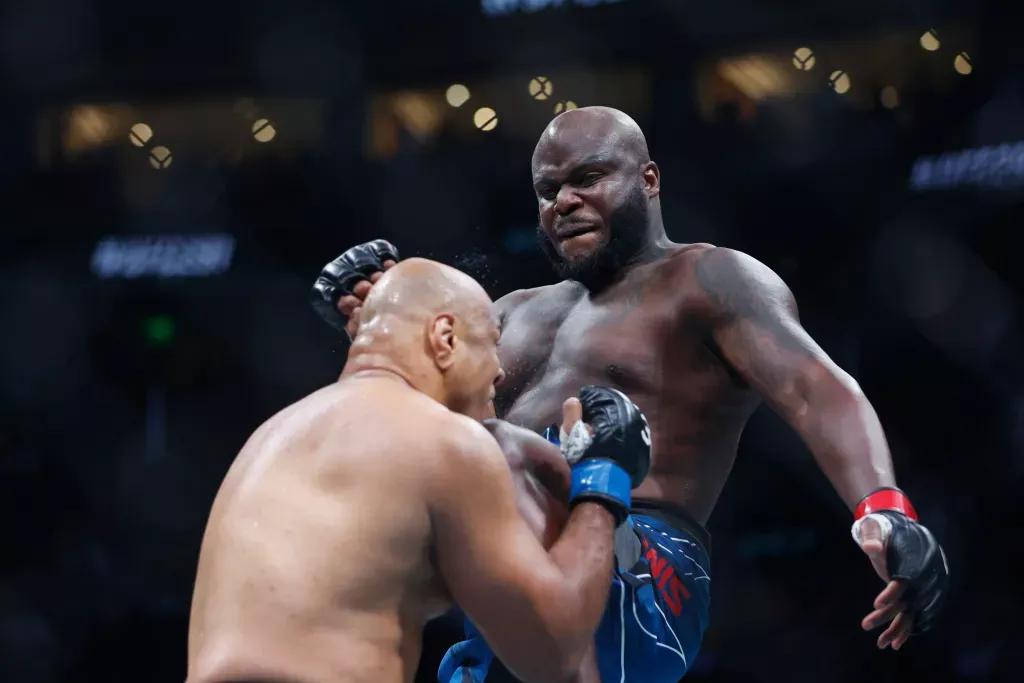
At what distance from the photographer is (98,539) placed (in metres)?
4.11

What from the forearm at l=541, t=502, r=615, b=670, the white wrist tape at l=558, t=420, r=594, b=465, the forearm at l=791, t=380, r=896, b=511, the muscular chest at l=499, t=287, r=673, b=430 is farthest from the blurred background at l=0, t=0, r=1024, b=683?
the forearm at l=541, t=502, r=615, b=670

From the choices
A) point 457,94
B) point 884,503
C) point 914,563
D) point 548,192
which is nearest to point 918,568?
point 914,563

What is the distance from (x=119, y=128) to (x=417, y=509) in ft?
11.7

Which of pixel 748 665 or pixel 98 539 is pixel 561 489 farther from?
pixel 98 539

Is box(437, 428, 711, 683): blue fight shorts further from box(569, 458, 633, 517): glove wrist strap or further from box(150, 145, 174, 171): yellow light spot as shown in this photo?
box(150, 145, 174, 171): yellow light spot

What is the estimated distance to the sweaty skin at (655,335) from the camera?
192 cm

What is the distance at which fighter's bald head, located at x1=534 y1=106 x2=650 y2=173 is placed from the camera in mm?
2143

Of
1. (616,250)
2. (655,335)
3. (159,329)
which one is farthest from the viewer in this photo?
(159,329)

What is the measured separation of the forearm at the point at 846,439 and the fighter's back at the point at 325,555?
0.65 meters

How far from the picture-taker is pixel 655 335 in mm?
2064

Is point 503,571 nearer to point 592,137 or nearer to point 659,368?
point 659,368

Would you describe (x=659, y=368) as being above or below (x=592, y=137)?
below

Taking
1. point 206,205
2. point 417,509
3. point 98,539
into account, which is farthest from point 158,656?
point 417,509

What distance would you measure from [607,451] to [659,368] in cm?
46
